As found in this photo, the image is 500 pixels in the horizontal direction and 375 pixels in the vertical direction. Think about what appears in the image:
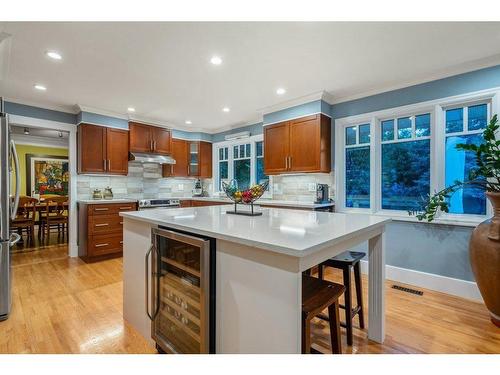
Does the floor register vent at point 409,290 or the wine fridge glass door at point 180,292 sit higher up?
the wine fridge glass door at point 180,292

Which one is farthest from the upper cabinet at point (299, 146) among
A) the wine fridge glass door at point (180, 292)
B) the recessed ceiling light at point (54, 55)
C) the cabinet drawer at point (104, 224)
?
the recessed ceiling light at point (54, 55)

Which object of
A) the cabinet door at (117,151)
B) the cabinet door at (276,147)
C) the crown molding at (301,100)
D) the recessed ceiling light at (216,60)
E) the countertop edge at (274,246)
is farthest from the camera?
the cabinet door at (117,151)

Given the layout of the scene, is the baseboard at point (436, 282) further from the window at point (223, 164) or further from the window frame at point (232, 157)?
the window at point (223, 164)

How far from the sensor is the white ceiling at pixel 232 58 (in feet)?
6.70

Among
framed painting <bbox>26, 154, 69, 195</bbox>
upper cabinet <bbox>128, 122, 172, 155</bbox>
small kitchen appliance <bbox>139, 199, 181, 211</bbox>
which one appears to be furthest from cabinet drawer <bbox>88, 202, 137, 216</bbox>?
framed painting <bbox>26, 154, 69, 195</bbox>

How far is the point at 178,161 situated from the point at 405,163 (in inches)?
168

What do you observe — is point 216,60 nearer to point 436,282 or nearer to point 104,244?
point 104,244

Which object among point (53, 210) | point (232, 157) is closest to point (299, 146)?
point (232, 157)

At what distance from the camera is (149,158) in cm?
474

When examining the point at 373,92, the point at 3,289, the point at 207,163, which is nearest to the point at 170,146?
the point at 207,163

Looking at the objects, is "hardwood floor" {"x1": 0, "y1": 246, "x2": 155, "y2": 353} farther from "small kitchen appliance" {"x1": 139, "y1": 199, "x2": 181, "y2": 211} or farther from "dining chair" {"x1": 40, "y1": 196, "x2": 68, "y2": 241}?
"dining chair" {"x1": 40, "y1": 196, "x2": 68, "y2": 241}

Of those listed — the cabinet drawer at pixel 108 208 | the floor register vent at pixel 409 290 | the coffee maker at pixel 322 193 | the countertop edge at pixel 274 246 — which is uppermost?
the coffee maker at pixel 322 193

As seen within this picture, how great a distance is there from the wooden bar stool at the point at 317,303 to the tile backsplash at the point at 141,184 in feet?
14.0

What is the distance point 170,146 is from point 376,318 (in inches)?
183
